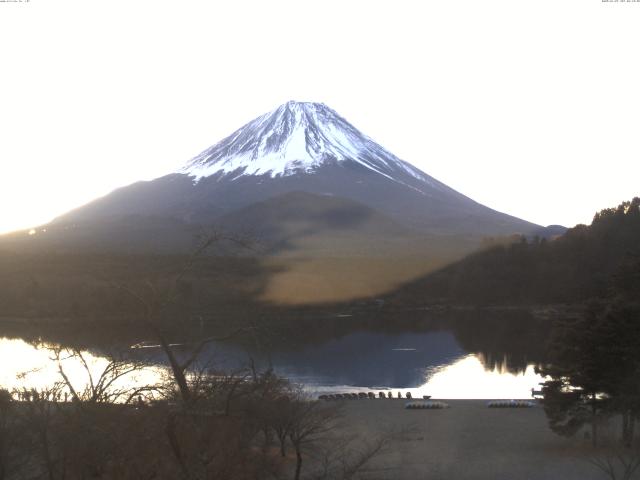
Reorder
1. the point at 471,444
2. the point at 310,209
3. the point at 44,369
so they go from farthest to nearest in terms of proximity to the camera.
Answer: the point at 310,209, the point at 471,444, the point at 44,369

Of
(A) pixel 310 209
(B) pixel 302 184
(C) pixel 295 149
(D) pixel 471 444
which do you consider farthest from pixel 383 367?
(C) pixel 295 149

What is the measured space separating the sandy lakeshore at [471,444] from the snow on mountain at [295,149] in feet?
265

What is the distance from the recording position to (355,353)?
82.0ft

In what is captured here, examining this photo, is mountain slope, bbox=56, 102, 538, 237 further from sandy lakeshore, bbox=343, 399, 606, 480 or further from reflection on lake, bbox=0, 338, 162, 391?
sandy lakeshore, bbox=343, 399, 606, 480

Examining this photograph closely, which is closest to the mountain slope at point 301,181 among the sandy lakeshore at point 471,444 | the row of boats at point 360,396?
the row of boats at point 360,396

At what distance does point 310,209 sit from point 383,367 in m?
54.2

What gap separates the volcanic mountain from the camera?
49.3m

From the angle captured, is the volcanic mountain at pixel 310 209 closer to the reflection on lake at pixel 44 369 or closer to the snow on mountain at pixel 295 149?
the snow on mountain at pixel 295 149

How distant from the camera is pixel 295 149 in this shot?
9938 centimetres

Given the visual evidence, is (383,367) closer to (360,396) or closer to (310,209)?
(360,396)

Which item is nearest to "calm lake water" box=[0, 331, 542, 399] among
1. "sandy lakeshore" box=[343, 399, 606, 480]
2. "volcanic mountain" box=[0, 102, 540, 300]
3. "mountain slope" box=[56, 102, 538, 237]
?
"sandy lakeshore" box=[343, 399, 606, 480]

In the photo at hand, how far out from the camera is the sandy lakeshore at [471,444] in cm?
884

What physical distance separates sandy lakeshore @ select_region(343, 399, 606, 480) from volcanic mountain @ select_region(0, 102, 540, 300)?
78.7 feet

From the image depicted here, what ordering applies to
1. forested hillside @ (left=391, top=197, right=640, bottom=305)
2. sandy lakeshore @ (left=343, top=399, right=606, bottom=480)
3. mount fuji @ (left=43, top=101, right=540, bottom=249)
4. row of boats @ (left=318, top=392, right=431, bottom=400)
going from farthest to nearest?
mount fuji @ (left=43, top=101, right=540, bottom=249) → forested hillside @ (left=391, top=197, right=640, bottom=305) → row of boats @ (left=318, top=392, right=431, bottom=400) → sandy lakeshore @ (left=343, top=399, right=606, bottom=480)
